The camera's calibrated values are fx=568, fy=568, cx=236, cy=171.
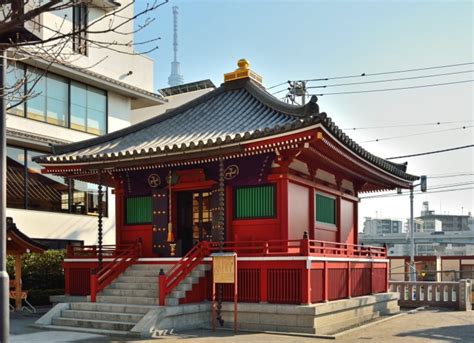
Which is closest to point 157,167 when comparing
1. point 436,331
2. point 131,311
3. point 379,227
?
point 131,311

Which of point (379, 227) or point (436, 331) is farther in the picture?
point (379, 227)

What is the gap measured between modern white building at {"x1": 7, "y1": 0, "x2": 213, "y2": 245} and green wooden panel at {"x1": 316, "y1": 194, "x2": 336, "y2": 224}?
37.5 ft

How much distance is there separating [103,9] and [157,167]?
14.3 meters

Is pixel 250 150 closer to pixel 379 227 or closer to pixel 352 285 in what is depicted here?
pixel 352 285

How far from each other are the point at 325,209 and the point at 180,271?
6251 mm

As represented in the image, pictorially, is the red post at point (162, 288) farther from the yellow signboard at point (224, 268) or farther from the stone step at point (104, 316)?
the yellow signboard at point (224, 268)

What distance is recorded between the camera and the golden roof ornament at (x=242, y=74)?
20.8m

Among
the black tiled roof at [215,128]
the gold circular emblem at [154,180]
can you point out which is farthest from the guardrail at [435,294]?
the gold circular emblem at [154,180]

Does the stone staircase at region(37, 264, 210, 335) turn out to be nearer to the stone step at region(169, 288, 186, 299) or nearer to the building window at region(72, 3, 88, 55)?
the stone step at region(169, 288, 186, 299)

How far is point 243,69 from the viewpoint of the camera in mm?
20844

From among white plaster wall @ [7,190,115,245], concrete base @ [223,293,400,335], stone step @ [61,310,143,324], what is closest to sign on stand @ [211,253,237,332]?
concrete base @ [223,293,400,335]

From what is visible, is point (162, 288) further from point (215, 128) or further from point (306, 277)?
point (215, 128)

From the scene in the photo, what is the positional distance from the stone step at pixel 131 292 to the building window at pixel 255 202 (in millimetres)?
3485

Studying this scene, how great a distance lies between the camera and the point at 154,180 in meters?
19.0
